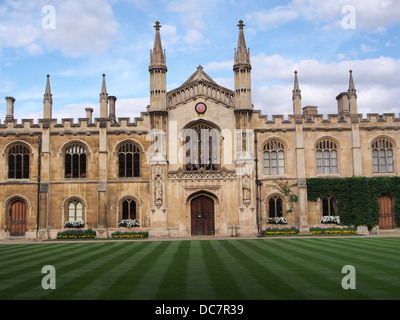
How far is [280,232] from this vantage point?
32.2 metres

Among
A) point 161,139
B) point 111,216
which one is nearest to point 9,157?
point 111,216

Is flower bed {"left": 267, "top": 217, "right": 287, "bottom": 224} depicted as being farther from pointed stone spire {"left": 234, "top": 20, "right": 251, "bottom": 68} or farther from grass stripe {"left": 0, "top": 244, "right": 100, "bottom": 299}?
grass stripe {"left": 0, "top": 244, "right": 100, "bottom": 299}

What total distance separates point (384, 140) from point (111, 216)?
2318 centimetres

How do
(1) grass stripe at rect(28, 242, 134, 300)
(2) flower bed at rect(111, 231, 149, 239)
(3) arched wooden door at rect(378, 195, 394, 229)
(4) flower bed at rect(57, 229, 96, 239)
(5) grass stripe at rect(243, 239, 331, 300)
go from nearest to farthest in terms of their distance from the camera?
1. (5) grass stripe at rect(243, 239, 331, 300)
2. (1) grass stripe at rect(28, 242, 134, 300)
3. (2) flower bed at rect(111, 231, 149, 239)
4. (4) flower bed at rect(57, 229, 96, 239)
5. (3) arched wooden door at rect(378, 195, 394, 229)

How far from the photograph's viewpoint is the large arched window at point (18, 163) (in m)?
34.7

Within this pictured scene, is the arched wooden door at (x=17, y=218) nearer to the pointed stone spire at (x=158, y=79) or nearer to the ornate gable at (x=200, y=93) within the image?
the pointed stone spire at (x=158, y=79)

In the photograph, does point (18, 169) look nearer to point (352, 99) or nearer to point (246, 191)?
point (246, 191)

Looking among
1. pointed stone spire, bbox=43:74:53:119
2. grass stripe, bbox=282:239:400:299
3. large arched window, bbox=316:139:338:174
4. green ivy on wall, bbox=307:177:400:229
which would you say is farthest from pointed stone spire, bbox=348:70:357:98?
pointed stone spire, bbox=43:74:53:119

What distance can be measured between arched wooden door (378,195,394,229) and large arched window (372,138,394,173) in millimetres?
2295

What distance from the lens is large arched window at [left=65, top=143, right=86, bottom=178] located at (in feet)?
114

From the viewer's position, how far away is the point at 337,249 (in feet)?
66.1

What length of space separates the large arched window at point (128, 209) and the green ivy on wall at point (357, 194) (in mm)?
14072

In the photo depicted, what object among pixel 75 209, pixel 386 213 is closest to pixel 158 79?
pixel 75 209

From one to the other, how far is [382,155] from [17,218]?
3023cm
